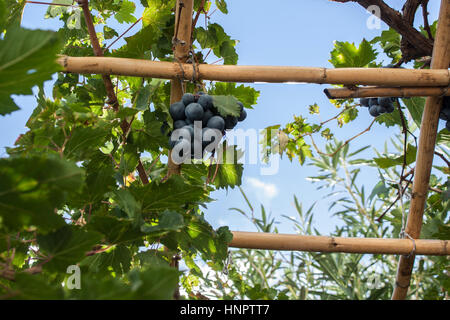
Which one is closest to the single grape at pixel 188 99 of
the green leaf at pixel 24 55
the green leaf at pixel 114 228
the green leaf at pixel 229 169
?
the green leaf at pixel 229 169

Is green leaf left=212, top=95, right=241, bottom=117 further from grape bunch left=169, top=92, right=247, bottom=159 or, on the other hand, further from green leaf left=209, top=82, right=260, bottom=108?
green leaf left=209, top=82, right=260, bottom=108

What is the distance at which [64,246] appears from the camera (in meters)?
0.43

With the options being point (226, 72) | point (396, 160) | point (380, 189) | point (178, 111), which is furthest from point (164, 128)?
point (380, 189)

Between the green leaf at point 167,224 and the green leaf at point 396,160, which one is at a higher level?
the green leaf at point 396,160

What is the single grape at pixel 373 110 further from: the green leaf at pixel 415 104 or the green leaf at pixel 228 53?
the green leaf at pixel 228 53

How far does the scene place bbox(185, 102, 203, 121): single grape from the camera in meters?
0.81

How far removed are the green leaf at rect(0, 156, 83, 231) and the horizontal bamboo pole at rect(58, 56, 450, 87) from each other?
54cm

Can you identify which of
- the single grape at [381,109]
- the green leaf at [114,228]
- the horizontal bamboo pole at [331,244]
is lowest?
the horizontal bamboo pole at [331,244]

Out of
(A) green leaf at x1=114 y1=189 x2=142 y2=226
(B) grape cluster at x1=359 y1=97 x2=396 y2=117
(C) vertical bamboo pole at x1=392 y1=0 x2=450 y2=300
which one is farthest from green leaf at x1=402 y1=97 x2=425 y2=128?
(A) green leaf at x1=114 y1=189 x2=142 y2=226

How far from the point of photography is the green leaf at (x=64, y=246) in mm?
429

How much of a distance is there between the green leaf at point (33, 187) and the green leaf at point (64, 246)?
72 mm

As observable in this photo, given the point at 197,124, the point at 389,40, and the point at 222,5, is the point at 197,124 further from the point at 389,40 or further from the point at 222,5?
the point at 389,40
